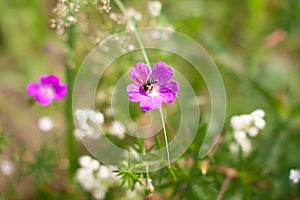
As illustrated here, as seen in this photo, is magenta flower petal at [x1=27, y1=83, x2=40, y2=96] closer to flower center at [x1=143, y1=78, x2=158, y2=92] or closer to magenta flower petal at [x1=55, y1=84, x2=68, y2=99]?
magenta flower petal at [x1=55, y1=84, x2=68, y2=99]

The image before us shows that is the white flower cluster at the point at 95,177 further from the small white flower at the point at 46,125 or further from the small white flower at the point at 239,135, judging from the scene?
the small white flower at the point at 239,135

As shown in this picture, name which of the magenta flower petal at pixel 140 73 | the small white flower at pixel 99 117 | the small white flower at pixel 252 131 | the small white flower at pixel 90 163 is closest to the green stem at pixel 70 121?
the small white flower at pixel 90 163

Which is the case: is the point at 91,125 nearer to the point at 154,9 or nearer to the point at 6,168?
the point at 6,168

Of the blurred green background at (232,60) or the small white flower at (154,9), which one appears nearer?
the small white flower at (154,9)

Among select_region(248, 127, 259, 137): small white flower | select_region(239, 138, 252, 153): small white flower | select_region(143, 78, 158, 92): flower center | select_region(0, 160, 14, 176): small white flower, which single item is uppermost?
select_region(239, 138, 252, 153): small white flower

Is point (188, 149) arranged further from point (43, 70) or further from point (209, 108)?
point (43, 70)

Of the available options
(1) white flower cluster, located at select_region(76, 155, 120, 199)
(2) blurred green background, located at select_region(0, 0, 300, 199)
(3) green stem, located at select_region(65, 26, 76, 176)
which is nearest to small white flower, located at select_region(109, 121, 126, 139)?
(1) white flower cluster, located at select_region(76, 155, 120, 199)
